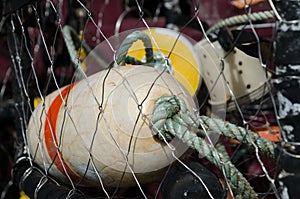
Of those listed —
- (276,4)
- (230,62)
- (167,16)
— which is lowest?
(167,16)

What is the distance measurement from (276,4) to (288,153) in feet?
0.45

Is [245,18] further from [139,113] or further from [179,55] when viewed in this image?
[139,113]

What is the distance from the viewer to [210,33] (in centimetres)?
101

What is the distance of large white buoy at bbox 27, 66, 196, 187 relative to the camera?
0.66m

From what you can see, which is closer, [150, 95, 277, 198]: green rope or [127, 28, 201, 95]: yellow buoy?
[150, 95, 277, 198]: green rope

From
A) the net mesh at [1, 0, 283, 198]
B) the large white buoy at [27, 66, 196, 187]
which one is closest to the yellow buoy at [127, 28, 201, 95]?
the net mesh at [1, 0, 283, 198]

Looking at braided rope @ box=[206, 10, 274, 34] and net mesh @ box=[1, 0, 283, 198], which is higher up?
braided rope @ box=[206, 10, 274, 34]

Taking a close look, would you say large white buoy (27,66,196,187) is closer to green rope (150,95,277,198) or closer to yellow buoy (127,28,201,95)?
green rope (150,95,277,198)

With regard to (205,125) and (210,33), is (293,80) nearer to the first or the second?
(205,125)

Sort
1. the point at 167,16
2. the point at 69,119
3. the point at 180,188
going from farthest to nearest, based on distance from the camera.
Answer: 1. the point at 167,16
2. the point at 69,119
3. the point at 180,188

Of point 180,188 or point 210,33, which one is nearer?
point 180,188

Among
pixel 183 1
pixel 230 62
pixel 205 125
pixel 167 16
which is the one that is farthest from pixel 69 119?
pixel 183 1

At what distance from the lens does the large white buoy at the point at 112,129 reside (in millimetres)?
659

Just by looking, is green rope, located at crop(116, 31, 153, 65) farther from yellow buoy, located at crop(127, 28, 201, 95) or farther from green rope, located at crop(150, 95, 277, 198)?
green rope, located at crop(150, 95, 277, 198)
